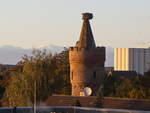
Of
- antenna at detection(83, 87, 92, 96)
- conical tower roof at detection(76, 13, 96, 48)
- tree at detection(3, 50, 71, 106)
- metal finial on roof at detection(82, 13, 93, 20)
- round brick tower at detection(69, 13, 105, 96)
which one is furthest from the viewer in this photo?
tree at detection(3, 50, 71, 106)

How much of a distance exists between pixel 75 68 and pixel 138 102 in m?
15.6

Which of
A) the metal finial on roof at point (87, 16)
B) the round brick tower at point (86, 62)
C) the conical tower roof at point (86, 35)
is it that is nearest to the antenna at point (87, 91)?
the round brick tower at point (86, 62)

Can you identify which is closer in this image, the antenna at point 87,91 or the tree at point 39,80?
the antenna at point 87,91

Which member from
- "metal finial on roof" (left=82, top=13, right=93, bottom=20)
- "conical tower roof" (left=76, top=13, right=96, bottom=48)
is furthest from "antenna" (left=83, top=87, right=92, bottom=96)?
"metal finial on roof" (left=82, top=13, right=93, bottom=20)

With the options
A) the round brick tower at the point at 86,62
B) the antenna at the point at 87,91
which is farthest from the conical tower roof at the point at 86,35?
the antenna at the point at 87,91

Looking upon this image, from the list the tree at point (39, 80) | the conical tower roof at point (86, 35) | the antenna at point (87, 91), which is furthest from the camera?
the tree at point (39, 80)

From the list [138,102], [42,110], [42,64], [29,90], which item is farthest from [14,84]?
[42,110]

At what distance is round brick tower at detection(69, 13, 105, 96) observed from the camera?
212 ft

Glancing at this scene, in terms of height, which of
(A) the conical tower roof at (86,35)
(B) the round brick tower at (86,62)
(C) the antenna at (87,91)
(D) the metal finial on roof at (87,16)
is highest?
(D) the metal finial on roof at (87,16)

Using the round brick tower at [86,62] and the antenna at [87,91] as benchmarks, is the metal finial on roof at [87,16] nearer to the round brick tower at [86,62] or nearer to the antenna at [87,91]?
the round brick tower at [86,62]

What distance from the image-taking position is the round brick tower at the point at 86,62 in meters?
64.6

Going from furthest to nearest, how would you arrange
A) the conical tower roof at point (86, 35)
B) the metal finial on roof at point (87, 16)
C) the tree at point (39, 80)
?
the tree at point (39, 80), the conical tower roof at point (86, 35), the metal finial on roof at point (87, 16)

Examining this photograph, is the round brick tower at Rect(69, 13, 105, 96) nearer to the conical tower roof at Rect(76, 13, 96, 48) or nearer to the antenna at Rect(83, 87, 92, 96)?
the conical tower roof at Rect(76, 13, 96, 48)

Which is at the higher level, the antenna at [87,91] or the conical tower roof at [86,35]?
the conical tower roof at [86,35]
